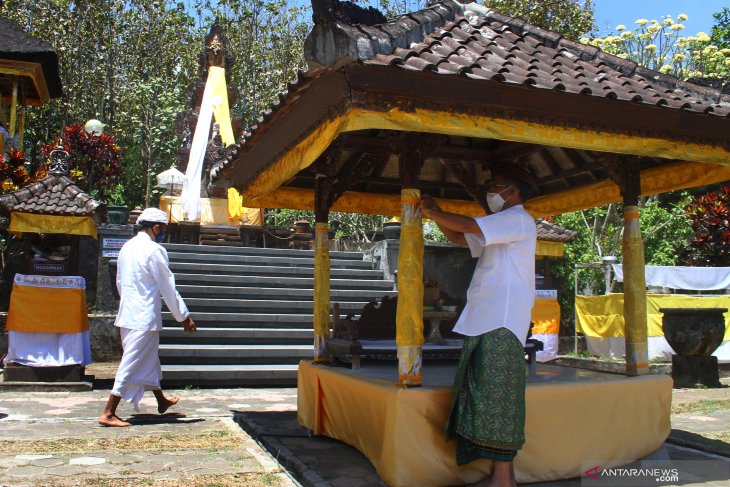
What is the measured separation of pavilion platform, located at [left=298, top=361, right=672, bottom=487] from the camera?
4.08 meters

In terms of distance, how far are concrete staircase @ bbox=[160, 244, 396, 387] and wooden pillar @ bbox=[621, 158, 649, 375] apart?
5.15m

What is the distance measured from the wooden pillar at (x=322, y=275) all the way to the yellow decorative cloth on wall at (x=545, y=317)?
20.7 ft

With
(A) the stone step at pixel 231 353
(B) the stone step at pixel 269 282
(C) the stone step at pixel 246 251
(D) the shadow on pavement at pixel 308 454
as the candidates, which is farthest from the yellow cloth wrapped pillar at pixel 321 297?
(C) the stone step at pixel 246 251

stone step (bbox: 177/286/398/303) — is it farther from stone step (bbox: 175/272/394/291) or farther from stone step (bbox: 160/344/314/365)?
stone step (bbox: 160/344/314/365)

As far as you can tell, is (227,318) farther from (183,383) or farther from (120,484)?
(120,484)

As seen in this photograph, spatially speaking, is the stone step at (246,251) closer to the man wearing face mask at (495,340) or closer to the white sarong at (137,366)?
the white sarong at (137,366)

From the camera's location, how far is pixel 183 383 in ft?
28.6

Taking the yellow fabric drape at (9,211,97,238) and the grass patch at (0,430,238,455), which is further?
the yellow fabric drape at (9,211,97,238)

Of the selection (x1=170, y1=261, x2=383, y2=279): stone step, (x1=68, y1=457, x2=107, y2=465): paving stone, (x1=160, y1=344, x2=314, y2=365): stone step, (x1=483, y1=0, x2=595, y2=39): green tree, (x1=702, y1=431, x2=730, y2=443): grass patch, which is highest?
(x1=483, y1=0, x2=595, y2=39): green tree

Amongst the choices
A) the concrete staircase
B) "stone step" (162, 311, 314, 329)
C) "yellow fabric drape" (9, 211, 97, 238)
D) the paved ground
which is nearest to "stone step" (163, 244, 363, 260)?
the concrete staircase

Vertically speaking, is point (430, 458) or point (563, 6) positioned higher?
point (563, 6)

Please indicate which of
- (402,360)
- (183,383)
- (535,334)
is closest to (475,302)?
(402,360)

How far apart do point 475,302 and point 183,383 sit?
5.75m

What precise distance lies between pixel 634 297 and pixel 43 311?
6778 mm
